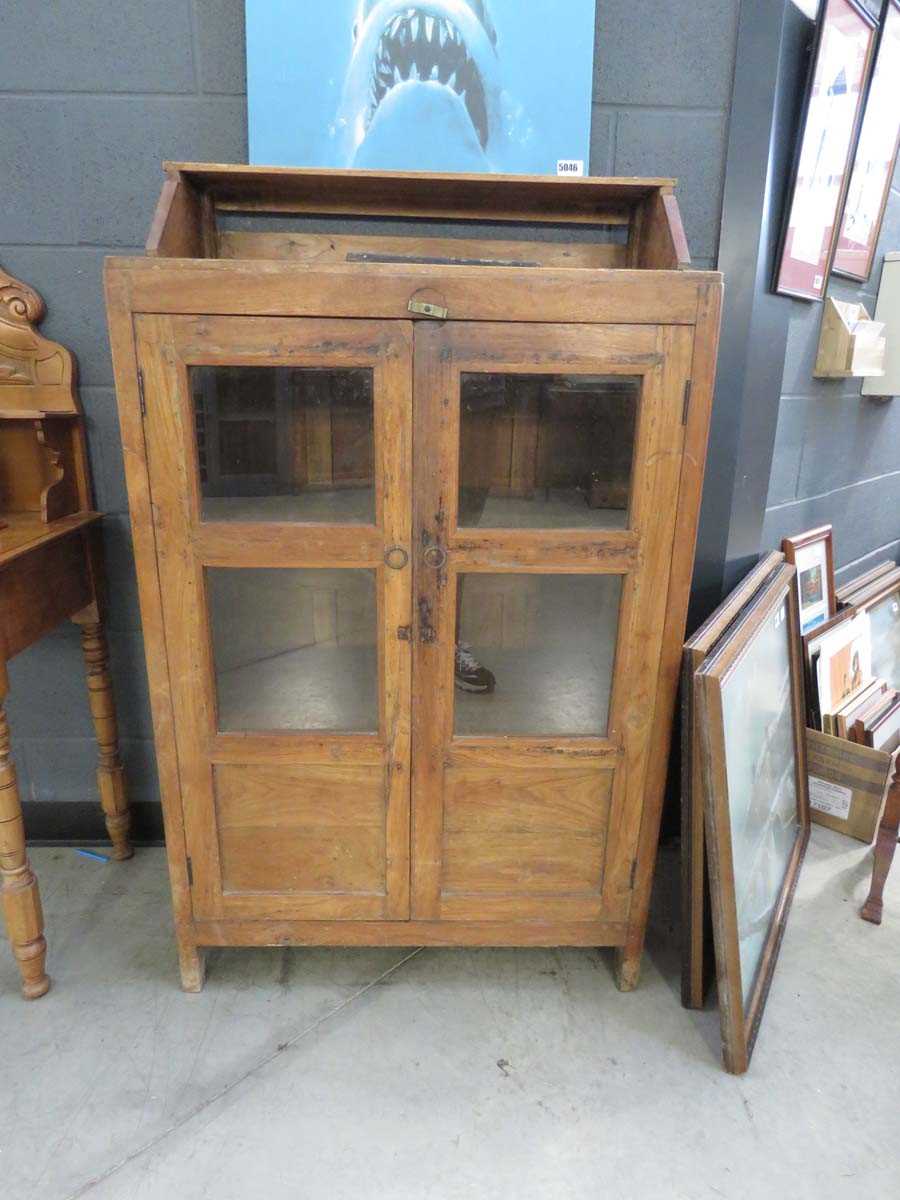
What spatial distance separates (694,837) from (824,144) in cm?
164

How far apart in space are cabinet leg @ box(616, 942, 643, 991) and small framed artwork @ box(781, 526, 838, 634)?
3.59ft

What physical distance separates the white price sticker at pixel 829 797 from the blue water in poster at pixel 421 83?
5.72 ft

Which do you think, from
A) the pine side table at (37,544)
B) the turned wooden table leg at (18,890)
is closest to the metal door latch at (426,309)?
the pine side table at (37,544)

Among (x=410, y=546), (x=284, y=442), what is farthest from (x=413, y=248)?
(x=410, y=546)

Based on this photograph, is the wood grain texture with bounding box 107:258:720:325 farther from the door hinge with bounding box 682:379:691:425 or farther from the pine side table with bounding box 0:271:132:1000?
the pine side table with bounding box 0:271:132:1000

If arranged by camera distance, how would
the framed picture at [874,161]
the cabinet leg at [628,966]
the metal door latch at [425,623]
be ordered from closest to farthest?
the metal door latch at [425,623] < the cabinet leg at [628,966] < the framed picture at [874,161]

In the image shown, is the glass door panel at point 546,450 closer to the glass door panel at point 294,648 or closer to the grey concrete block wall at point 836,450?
the glass door panel at point 294,648

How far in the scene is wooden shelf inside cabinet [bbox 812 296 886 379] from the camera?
79.0 inches

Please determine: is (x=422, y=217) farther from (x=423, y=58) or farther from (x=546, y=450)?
(x=546, y=450)

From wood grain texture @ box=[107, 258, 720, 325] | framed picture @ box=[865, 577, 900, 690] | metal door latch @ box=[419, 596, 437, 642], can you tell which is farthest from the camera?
framed picture @ box=[865, 577, 900, 690]

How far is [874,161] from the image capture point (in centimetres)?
200

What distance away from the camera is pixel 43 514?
1.59 meters

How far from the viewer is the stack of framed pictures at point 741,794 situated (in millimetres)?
1327

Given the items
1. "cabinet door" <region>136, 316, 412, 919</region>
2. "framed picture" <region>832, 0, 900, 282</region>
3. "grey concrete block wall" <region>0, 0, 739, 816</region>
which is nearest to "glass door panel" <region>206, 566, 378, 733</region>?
"cabinet door" <region>136, 316, 412, 919</region>
